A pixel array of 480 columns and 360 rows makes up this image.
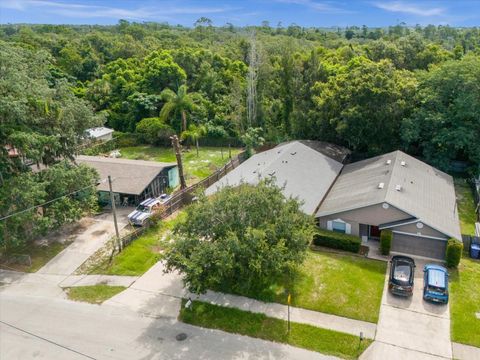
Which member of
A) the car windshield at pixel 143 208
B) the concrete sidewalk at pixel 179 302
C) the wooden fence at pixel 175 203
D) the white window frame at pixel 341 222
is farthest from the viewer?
the car windshield at pixel 143 208

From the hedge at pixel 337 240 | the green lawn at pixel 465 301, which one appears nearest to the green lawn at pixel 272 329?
the green lawn at pixel 465 301

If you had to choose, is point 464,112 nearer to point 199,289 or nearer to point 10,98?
point 199,289

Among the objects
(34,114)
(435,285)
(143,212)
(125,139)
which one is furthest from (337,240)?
(125,139)

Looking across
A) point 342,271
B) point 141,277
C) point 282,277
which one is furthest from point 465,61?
point 141,277

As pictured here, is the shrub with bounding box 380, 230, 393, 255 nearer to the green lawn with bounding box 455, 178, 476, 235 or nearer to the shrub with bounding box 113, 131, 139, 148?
the green lawn with bounding box 455, 178, 476, 235

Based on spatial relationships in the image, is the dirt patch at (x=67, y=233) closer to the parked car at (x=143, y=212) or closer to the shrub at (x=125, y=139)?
the parked car at (x=143, y=212)

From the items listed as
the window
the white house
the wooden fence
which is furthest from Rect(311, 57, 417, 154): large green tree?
the white house
